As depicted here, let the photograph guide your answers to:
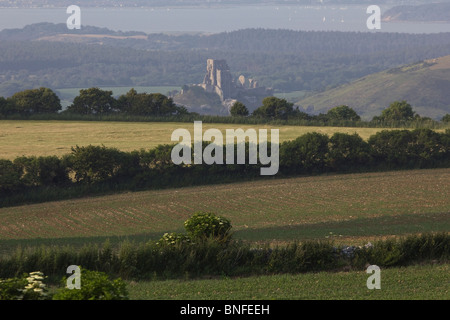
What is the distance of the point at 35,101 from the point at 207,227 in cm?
5270

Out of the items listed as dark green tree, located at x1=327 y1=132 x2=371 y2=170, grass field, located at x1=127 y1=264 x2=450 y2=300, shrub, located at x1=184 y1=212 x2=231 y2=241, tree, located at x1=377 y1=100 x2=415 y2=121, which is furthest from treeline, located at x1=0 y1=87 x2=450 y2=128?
grass field, located at x1=127 y1=264 x2=450 y2=300

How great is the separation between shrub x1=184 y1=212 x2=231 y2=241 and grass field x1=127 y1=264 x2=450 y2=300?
3153 mm

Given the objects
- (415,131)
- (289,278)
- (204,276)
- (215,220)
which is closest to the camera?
(289,278)

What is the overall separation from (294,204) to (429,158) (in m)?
16.9

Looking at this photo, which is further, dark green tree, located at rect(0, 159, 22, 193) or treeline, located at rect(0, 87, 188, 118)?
treeline, located at rect(0, 87, 188, 118)

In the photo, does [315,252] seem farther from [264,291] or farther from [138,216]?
[138,216]

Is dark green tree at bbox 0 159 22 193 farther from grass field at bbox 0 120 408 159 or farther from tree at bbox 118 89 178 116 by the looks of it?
tree at bbox 118 89 178 116

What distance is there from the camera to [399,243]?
17609 millimetres

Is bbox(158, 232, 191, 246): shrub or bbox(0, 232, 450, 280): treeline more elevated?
bbox(158, 232, 191, 246): shrub

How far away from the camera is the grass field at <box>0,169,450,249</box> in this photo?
25.0 m

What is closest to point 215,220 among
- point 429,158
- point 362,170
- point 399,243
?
point 399,243

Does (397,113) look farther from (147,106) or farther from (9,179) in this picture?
(9,179)

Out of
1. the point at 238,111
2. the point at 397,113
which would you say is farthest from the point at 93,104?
the point at 397,113

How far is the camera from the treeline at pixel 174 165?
38219mm
